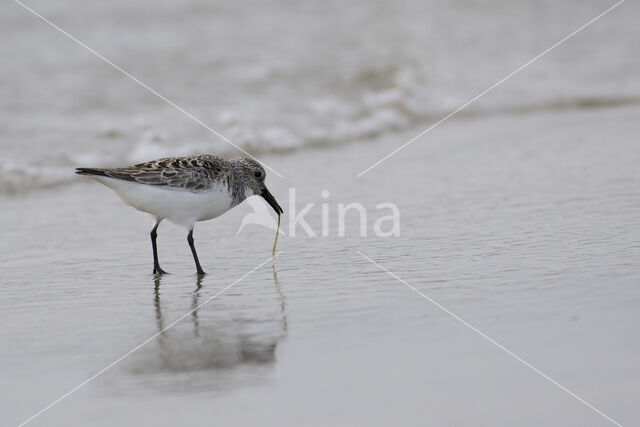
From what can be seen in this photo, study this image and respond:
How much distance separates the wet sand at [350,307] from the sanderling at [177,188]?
12.5 inches

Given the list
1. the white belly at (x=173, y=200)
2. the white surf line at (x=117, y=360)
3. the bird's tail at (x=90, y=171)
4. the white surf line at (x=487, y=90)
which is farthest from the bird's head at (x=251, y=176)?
the white surf line at (x=487, y=90)

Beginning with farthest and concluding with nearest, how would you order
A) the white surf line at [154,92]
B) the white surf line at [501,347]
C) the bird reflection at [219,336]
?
1. the white surf line at [154,92]
2. the bird reflection at [219,336]
3. the white surf line at [501,347]

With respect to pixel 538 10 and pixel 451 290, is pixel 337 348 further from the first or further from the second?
pixel 538 10

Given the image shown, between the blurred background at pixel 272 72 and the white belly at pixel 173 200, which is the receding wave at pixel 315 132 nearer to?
the blurred background at pixel 272 72

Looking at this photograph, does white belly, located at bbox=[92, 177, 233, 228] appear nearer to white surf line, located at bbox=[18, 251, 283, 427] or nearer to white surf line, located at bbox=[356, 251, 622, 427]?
white surf line, located at bbox=[18, 251, 283, 427]

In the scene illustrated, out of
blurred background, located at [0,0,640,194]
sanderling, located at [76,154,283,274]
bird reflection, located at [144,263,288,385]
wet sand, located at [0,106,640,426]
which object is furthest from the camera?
blurred background, located at [0,0,640,194]

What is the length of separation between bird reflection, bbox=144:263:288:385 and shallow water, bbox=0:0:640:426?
19 mm

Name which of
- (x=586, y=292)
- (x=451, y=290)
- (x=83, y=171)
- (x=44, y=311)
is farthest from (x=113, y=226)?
(x=586, y=292)

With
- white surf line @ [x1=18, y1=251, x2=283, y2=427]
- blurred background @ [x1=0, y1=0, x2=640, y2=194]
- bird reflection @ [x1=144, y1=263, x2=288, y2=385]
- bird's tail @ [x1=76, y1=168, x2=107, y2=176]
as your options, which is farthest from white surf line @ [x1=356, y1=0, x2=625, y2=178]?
bird reflection @ [x1=144, y1=263, x2=288, y2=385]

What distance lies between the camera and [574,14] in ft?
57.0

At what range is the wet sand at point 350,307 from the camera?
3797 mm

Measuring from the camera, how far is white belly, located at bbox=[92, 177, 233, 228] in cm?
621

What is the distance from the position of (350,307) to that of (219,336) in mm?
761

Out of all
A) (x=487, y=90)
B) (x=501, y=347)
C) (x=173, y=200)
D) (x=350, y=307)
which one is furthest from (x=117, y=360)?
(x=487, y=90)
